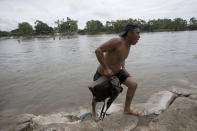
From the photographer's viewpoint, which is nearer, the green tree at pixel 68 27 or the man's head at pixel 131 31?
the man's head at pixel 131 31

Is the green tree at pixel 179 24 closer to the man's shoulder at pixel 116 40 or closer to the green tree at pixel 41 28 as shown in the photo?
the green tree at pixel 41 28

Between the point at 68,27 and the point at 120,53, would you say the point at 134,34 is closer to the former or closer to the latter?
the point at 120,53

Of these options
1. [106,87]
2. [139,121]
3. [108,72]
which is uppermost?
[108,72]

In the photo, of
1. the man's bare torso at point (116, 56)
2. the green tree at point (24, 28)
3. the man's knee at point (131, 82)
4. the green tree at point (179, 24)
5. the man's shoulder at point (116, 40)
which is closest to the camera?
the man's shoulder at point (116, 40)

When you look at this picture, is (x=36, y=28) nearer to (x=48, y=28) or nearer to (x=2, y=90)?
(x=48, y=28)

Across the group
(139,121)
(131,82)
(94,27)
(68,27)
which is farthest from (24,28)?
(139,121)

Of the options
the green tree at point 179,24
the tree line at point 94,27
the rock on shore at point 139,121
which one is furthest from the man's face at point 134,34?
the green tree at point 179,24

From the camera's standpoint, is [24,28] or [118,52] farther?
[24,28]

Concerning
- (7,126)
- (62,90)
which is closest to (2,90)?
(62,90)

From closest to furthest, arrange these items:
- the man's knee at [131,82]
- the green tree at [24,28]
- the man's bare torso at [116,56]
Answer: the man's bare torso at [116,56], the man's knee at [131,82], the green tree at [24,28]

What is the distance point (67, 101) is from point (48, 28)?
10205 centimetres

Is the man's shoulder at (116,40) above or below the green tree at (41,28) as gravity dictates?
below

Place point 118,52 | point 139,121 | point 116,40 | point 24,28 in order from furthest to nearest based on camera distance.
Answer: point 24,28, point 139,121, point 118,52, point 116,40

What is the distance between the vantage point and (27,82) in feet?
21.3
